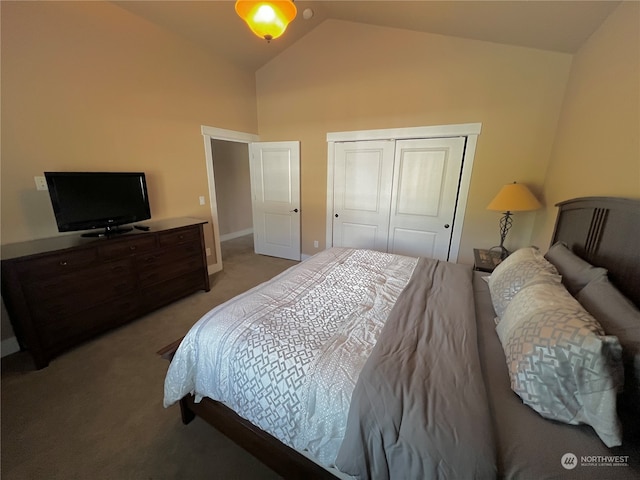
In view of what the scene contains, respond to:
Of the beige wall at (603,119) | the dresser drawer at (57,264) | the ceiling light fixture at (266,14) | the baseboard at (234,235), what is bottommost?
the baseboard at (234,235)

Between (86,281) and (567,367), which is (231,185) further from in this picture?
(567,367)

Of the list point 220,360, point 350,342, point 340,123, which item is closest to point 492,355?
point 350,342

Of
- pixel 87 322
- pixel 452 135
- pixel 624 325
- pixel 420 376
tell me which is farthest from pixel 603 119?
pixel 87 322

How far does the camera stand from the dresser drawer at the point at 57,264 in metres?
1.75

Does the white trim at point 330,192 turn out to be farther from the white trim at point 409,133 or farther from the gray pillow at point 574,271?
the gray pillow at point 574,271

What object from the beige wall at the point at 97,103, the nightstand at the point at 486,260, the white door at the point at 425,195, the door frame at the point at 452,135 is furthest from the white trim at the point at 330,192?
the nightstand at the point at 486,260

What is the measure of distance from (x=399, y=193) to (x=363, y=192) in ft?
1.62

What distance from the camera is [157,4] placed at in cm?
235

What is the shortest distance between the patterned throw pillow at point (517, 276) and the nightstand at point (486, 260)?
2.47ft

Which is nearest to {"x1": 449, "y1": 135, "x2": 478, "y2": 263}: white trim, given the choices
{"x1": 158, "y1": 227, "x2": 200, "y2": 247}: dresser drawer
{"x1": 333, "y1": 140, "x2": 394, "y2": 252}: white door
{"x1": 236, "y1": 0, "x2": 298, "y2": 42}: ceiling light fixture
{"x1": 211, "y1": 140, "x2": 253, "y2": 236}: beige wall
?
{"x1": 333, "y1": 140, "x2": 394, "y2": 252}: white door

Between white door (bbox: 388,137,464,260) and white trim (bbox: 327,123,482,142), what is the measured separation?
64 millimetres

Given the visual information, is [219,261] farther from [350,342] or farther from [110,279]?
[350,342]

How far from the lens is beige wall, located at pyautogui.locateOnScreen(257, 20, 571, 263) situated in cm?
257

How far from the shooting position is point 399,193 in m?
3.35
